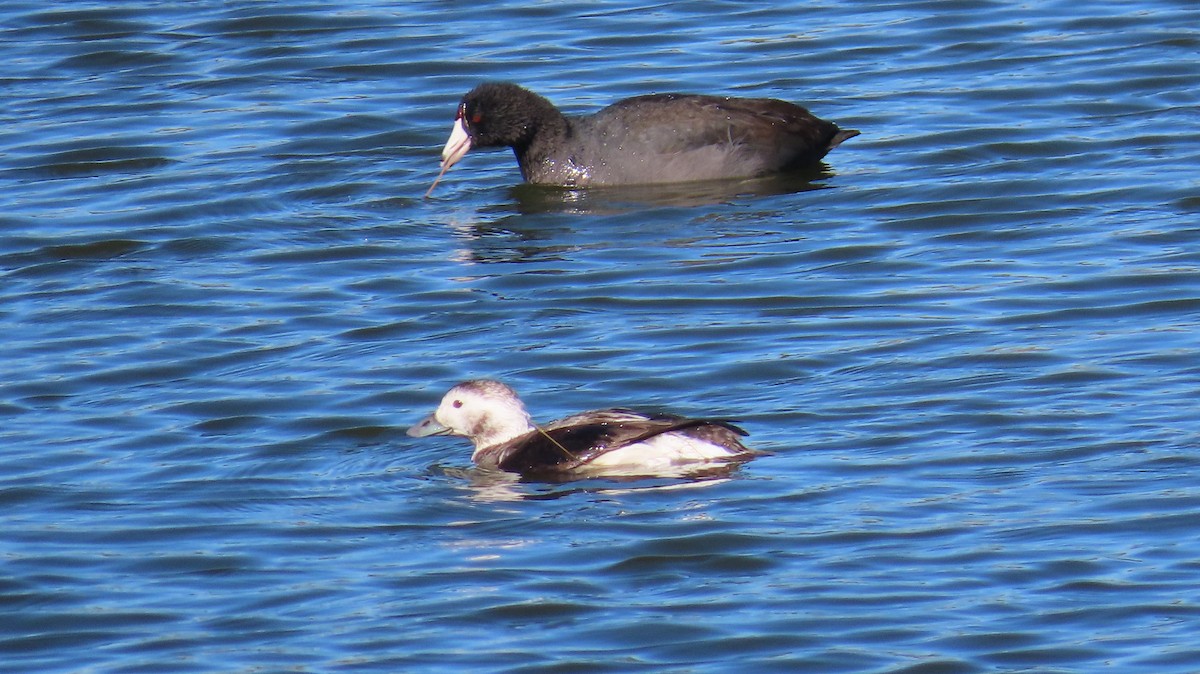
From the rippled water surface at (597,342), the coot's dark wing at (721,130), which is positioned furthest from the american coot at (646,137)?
the rippled water surface at (597,342)

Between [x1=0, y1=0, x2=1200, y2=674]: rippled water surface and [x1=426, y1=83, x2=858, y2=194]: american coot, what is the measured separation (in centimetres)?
18

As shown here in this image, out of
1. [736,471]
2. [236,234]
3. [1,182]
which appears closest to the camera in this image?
[736,471]

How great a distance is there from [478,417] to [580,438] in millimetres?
569

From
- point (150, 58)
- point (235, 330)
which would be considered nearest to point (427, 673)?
point (235, 330)

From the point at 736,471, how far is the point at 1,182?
733cm

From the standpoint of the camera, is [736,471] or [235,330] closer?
[736,471]

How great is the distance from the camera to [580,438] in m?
9.02

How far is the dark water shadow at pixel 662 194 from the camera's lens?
13734 mm

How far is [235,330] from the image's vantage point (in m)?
11.5

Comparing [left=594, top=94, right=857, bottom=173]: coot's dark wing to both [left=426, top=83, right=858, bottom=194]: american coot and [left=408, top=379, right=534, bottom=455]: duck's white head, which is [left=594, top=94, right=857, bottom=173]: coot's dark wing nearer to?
[left=426, top=83, right=858, bottom=194]: american coot

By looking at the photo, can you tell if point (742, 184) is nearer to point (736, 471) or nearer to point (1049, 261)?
point (1049, 261)

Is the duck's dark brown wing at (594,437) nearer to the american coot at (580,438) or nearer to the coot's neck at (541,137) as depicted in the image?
the american coot at (580,438)

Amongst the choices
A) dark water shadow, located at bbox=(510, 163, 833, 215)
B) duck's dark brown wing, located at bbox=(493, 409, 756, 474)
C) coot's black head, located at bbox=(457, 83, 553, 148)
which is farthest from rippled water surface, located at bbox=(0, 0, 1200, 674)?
coot's black head, located at bbox=(457, 83, 553, 148)

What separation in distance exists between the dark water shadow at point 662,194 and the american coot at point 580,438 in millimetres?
4319
